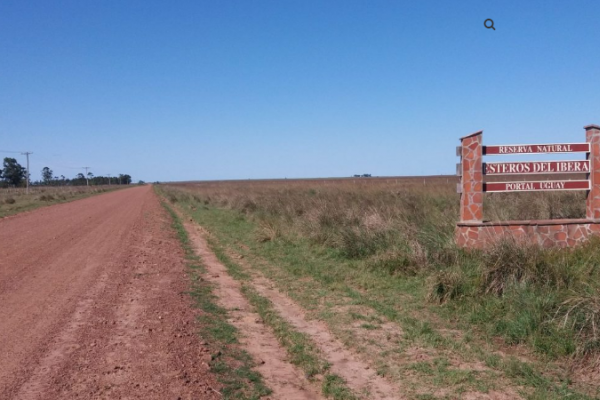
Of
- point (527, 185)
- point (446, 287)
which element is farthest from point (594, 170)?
point (446, 287)

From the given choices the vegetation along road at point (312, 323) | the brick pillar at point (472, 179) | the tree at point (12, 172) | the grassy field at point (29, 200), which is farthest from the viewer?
the tree at point (12, 172)

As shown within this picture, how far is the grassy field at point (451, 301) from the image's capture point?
554cm

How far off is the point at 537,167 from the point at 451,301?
4.60m

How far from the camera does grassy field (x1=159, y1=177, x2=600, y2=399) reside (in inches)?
218

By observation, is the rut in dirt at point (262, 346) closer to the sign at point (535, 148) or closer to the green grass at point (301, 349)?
the green grass at point (301, 349)

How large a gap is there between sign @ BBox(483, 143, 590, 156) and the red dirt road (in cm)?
682

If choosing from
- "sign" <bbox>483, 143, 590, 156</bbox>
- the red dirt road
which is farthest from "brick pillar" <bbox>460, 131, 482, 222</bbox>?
the red dirt road

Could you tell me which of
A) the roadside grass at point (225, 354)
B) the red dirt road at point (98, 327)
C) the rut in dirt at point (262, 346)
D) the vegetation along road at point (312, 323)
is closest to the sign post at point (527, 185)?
the vegetation along road at point (312, 323)

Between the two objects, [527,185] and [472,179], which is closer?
[472,179]

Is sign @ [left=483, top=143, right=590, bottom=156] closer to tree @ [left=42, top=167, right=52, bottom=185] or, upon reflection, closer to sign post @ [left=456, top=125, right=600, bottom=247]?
sign post @ [left=456, top=125, right=600, bottom=247]

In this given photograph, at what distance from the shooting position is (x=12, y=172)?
426 ft

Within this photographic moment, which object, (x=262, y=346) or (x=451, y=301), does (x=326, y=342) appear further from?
(x=451, y=301)

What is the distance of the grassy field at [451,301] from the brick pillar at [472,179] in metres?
0.72

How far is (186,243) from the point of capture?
660 inches
